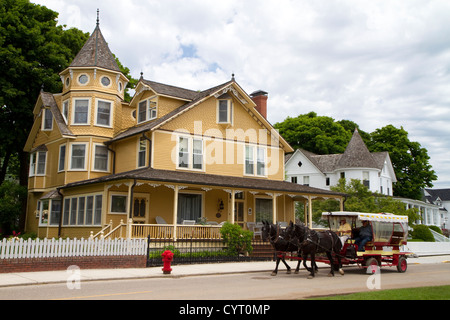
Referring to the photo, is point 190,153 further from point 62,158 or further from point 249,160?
point 62,158

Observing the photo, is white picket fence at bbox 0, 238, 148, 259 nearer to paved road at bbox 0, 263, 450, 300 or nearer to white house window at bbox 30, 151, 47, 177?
paved road at bbox 0, 263, 450, 300

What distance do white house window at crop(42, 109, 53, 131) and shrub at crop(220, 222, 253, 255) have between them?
15.6 meters

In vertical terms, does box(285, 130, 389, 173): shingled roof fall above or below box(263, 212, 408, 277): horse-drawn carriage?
above

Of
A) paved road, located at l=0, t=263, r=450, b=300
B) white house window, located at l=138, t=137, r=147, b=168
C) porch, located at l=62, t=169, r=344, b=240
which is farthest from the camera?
white house window, located at l=138, t=137, r=147, b=168

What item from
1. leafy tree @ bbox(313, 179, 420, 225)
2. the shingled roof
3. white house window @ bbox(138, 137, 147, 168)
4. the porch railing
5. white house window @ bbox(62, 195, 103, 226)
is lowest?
the porch railing

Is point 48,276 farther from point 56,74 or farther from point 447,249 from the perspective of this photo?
point 447,249

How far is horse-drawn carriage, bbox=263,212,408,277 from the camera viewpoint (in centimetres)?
1595

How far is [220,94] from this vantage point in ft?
92.6

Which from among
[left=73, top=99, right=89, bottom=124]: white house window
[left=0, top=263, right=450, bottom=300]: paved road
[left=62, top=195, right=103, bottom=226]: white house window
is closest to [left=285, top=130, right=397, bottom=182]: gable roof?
[left=73, top=99, right=89, bottom=124]: white house window

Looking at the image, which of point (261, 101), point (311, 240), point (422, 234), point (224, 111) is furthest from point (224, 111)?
point (422, 234)

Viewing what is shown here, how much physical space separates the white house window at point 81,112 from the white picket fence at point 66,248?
509 inches

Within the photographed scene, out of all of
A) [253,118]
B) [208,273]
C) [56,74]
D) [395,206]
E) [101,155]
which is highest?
[56,74]

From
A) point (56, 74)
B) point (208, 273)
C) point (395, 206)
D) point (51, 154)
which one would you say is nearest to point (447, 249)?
point (395, 206)
